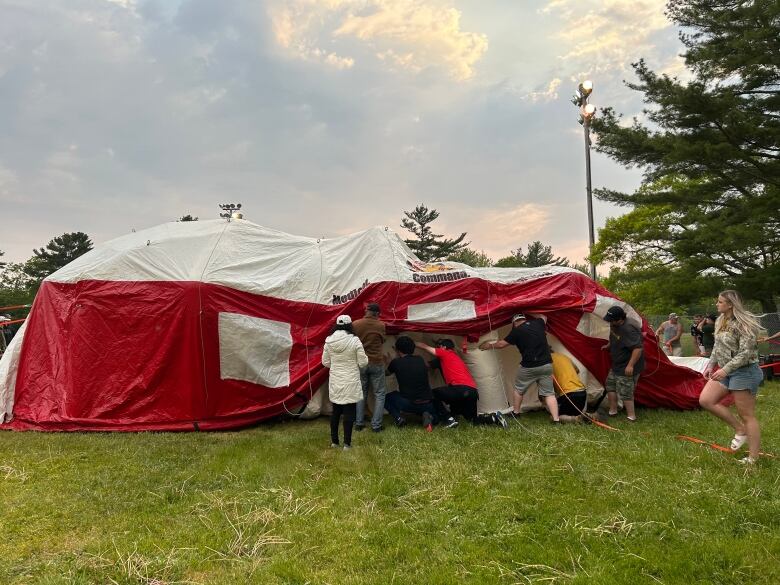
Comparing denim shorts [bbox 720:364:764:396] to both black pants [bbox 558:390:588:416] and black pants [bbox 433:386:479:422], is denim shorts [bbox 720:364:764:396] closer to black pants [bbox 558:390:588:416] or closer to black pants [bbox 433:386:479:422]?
black pants [bbox 558:390:588:416]

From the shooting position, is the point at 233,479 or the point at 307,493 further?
the point at 233,479

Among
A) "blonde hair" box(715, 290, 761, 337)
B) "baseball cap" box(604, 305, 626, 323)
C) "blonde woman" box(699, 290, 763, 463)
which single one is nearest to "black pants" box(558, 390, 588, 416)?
"baseball cap" box(604, 305, 626, 323)

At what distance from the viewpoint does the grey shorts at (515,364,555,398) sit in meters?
7.00

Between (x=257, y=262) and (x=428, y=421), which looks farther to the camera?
(x=257, y=262)

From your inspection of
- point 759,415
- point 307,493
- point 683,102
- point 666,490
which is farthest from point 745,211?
point 307,493

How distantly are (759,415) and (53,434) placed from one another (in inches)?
387

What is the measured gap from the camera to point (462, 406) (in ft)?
23.3

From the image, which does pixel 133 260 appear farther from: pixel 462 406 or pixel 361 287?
pixel 462 406

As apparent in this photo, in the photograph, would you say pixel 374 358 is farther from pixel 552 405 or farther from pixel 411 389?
pixel 552 405

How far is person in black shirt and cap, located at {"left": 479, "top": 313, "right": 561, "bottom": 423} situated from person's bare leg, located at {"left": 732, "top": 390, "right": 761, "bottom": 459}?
239 cm

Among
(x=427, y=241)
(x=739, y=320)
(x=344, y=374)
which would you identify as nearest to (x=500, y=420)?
(x=344, y=374)

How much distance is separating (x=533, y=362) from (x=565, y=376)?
607 mm

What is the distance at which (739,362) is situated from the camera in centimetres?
473

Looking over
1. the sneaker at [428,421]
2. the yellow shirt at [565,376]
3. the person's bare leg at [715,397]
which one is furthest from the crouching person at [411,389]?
the person's bare leg at [715,397]
